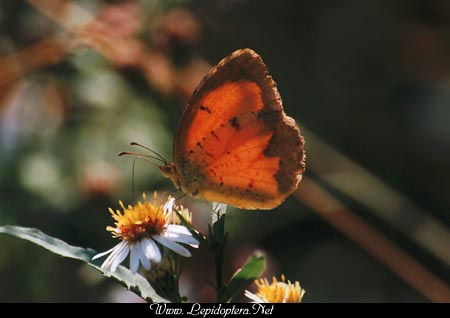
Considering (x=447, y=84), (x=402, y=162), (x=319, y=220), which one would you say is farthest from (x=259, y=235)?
(x=447, y=84)

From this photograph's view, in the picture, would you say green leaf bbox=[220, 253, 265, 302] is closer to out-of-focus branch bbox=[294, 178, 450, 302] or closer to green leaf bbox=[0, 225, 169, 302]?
green leaf bbox=[0, 225, 169, 302]

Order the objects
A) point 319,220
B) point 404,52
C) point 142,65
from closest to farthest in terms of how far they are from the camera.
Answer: point 142,65 < point 319,220 < point 404,52

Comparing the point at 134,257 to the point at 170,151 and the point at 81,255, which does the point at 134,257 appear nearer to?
the point at 81,255

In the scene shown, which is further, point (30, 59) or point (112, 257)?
point (30, 59)

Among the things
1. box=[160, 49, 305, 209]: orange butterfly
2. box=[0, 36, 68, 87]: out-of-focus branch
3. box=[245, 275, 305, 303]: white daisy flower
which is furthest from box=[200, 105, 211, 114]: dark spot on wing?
box=[0, 36, 68, 87]: out-of-focus branch

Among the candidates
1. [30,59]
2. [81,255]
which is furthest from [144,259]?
[30,59]

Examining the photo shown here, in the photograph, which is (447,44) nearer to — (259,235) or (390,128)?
(390,128)

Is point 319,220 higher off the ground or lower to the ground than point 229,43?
lower
